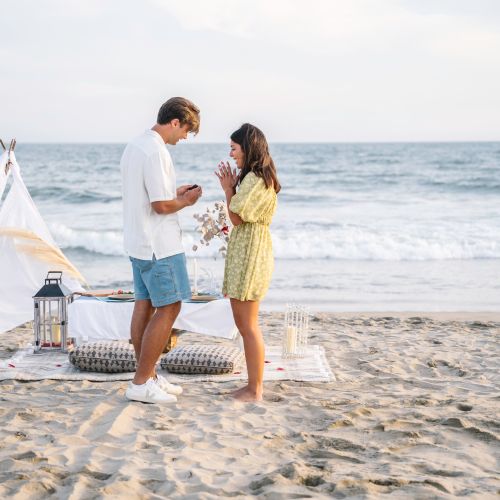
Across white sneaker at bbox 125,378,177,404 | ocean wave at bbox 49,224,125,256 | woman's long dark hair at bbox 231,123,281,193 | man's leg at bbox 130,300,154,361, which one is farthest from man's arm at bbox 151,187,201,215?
ocean wave at bbox 49,224,125,256

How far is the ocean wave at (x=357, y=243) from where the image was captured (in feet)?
45.0

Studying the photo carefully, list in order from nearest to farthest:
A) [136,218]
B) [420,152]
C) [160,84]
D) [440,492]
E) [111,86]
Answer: [440,492] < [136,218] < [160,84] < [111,86] < [420,152]

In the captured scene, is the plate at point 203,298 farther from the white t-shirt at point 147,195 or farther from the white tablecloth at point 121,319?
the white t-shirt at point 147,195

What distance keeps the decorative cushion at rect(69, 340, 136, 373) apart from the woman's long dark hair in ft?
5.39

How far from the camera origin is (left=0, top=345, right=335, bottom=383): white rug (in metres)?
5.45

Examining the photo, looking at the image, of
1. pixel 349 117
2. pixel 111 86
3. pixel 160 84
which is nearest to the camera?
pixel 160 84

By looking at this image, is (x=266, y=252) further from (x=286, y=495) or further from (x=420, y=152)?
(x=420, y=152)

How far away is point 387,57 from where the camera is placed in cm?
2302

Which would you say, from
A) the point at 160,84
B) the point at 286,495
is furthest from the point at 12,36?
the point at 286,495

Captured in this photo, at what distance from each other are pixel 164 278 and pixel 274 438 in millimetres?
1054

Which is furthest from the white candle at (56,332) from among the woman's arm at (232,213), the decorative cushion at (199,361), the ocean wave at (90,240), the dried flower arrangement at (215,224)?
the ocean wave at (90,240)

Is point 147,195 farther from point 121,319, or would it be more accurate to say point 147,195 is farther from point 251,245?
point 121,319

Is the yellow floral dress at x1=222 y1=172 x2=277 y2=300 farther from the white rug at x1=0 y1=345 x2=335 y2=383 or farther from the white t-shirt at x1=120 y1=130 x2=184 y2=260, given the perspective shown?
the white rug at x1=0 y1=345 x2=335 y2=383

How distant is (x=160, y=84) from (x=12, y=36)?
15.2 ft
